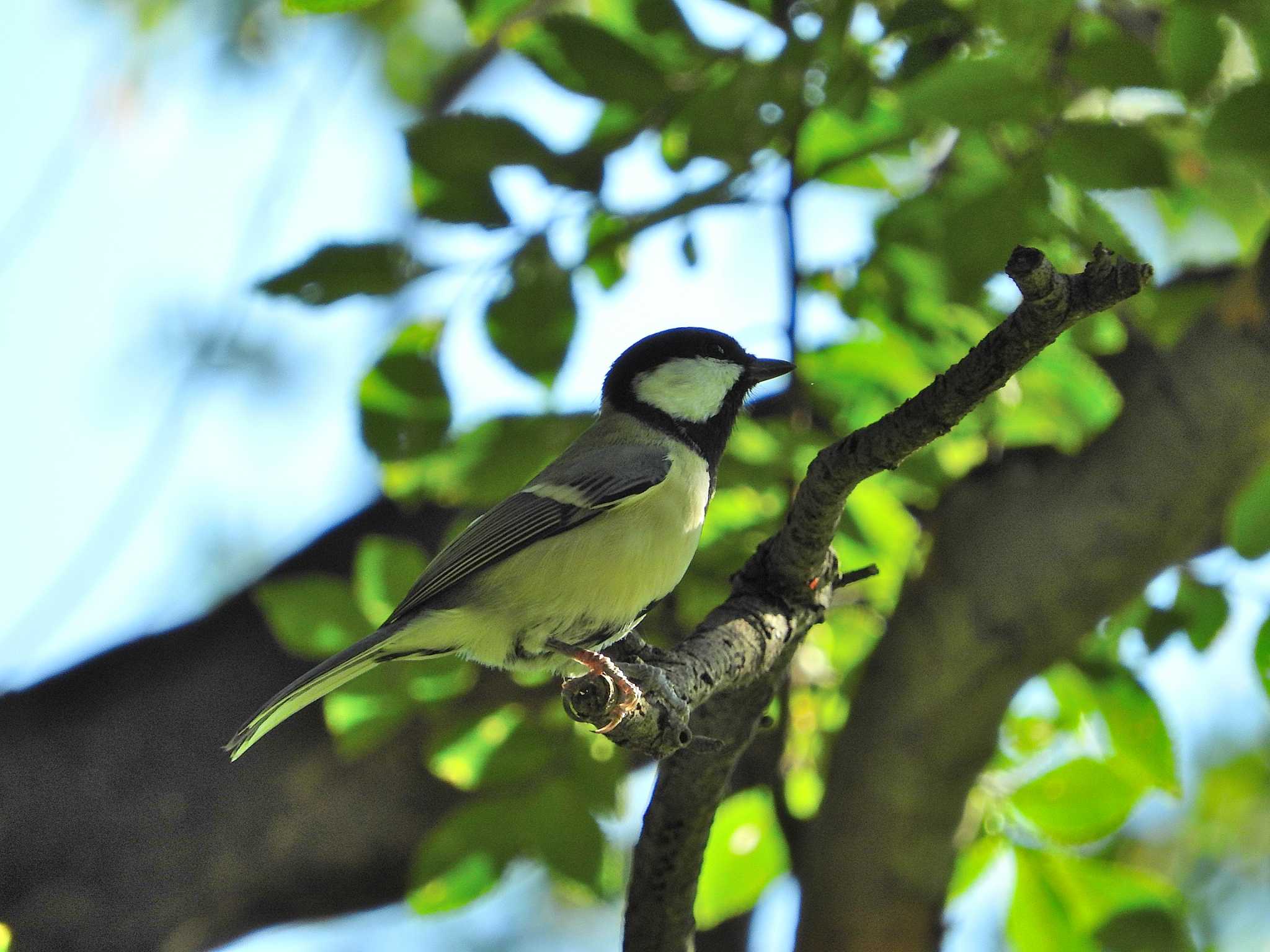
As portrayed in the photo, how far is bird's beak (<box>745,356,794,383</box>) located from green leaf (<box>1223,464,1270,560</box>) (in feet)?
3.66

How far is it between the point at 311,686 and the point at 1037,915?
1.74 m

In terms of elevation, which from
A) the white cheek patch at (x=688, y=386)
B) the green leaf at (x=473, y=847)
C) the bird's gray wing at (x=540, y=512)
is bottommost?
the green leaf at (x=473, y=847)

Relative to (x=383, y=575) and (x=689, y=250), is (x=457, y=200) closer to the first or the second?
(x=689, y=250)

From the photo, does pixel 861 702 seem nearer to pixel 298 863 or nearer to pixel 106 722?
pixel 298 863

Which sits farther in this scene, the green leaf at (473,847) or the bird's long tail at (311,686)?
the green leaf at (473,847)

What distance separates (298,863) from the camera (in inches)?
126

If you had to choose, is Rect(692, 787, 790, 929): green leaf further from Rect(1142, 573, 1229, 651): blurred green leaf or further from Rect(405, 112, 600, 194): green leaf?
Rect(405, 112, 600, 194): green leaf

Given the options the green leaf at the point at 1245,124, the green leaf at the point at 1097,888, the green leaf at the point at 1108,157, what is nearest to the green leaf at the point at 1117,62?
the green leaf at the point at 1108,157

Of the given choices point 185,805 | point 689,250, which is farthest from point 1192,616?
point 185,805

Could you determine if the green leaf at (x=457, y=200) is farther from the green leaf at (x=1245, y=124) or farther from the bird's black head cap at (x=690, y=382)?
the green leaf at (x=1245, y=124)

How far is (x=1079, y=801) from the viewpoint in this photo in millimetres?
2592

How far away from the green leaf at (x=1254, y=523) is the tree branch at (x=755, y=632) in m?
0.74

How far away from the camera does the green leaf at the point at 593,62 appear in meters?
2.44

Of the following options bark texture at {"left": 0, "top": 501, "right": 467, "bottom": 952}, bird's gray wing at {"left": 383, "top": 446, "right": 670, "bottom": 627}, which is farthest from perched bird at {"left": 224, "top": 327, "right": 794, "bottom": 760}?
bark texture at {"left": 0, "top": 501, "right": 467, "bottom": 952}
